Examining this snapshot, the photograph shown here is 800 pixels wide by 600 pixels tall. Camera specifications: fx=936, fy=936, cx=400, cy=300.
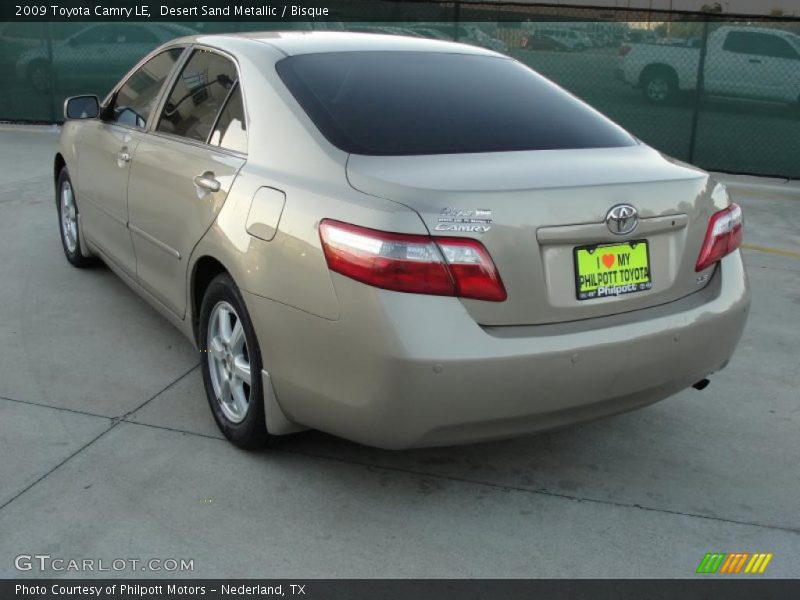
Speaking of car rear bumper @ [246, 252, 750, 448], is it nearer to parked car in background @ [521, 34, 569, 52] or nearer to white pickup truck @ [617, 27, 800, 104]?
white pickup truck @ [617, 27, 800, 104]

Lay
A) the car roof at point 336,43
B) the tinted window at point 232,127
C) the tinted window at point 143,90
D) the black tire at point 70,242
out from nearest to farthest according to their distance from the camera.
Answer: the tinted window at point 232,127
the car roof at point 336,43
the tinted window at point 143,90
the black tire at point 70,242

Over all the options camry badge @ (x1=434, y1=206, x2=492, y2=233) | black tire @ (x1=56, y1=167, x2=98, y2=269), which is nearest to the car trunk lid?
camry badge @ (x1=434, y1=206, x2=492, y2=233)

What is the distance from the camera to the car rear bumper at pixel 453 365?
2814mm

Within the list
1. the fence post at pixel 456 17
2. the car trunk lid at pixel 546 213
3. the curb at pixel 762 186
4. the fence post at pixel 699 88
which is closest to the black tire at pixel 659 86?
the fence post at pixel 699 88

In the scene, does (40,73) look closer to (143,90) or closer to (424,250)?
(143,90)

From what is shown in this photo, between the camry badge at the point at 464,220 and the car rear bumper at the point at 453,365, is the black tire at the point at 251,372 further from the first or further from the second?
the camry badge at the point at 464,220

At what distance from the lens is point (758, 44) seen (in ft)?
37.8

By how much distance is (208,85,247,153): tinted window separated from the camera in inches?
144

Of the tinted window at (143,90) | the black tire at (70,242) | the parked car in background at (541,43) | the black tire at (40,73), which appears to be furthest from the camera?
the black tire at (40,73)

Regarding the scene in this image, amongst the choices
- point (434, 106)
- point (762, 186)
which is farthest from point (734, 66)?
point (434, 106)

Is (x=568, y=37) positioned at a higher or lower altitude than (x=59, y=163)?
higher

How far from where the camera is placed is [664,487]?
11.4ft

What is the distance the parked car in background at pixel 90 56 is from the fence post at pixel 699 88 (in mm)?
7649

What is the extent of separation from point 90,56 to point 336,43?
10476 mm
